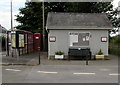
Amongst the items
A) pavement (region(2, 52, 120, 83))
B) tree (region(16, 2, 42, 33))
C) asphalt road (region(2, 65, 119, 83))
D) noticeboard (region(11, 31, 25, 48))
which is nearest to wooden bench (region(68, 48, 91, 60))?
pavement (region(2, 52, 120, 83))

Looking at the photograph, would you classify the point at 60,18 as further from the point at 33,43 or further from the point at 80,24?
the point at 33,43

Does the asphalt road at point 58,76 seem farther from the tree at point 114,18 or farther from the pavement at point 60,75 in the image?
the tree at point 114,18

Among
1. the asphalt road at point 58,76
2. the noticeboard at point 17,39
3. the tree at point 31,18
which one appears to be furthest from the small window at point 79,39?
the tree at point 31,18

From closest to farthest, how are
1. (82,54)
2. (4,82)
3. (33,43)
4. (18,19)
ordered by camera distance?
(4,82) → (82,54) → (33,43) → (18,19)

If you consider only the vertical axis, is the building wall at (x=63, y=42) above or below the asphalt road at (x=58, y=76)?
above

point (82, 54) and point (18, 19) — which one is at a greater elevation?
point (18, 19)

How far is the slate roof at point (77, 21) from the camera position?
1809cm

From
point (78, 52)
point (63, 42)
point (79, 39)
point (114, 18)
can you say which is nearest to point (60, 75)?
point (78, 52)

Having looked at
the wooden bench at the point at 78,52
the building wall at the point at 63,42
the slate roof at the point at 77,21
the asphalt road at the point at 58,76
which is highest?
the slate roof at the point at 77,21

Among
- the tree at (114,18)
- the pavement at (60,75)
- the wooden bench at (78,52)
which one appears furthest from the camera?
the tree at (114,18)

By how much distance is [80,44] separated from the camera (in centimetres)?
1825

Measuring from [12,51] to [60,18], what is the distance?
565 cm

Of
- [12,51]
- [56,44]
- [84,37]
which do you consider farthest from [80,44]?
[12,51]

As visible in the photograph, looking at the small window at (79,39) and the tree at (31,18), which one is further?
the tree at (31,18)
